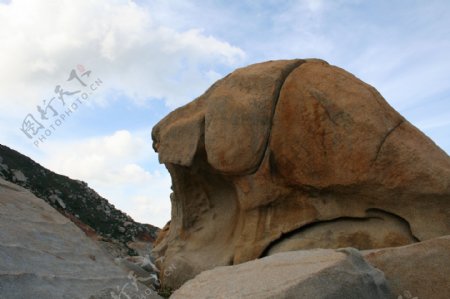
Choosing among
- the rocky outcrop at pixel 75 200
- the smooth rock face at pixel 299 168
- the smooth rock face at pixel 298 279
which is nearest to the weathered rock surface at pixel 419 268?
the smooth rock face at pixel 298 279

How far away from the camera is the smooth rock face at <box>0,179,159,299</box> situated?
14.7 feet

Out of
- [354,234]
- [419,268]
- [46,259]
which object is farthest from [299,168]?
[46,259]

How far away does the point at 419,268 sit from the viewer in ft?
15.4

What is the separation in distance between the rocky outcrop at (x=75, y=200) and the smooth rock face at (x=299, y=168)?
1359 cm

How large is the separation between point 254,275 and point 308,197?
221cm

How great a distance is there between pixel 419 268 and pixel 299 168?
5.90 feet

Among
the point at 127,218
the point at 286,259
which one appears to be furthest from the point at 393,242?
the point at 127,218

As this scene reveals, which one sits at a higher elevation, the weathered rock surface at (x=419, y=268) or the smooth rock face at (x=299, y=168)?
the smooth rock face at (x=299, y=168)

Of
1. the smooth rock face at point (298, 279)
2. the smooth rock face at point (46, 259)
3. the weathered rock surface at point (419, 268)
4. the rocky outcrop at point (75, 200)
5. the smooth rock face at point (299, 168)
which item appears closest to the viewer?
the smooth rock face at point (298, 279)

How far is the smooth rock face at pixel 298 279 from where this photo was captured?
3.70m

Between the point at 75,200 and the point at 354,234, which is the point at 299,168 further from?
the point at 75,200

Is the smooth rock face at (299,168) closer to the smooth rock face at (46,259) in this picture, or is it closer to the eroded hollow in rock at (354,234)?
the eroded hollow in rock at (354,234)

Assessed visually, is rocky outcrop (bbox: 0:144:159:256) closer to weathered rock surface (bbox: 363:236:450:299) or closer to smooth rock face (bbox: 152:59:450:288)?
smooth rock face (bbox: 152:59:450:288)

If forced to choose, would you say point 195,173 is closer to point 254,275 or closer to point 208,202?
point 208,202
